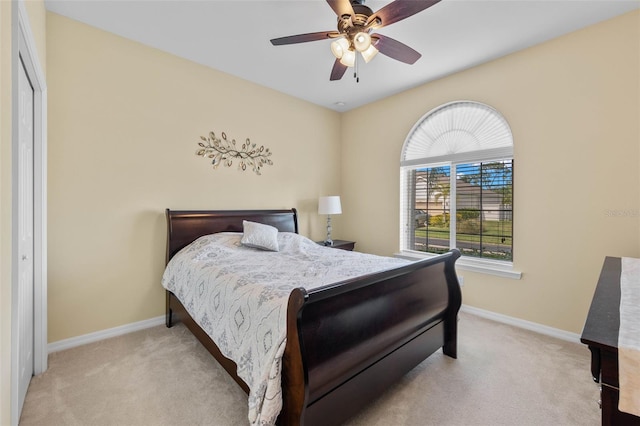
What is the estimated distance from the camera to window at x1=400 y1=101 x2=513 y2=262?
10.2ft

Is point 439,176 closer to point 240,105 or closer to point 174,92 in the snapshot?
point 240,105

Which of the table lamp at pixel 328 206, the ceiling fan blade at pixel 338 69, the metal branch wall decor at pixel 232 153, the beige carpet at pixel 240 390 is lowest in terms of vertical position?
the beige carpet at pixel 240 390

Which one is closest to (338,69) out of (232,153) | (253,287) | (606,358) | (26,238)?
(232,153)

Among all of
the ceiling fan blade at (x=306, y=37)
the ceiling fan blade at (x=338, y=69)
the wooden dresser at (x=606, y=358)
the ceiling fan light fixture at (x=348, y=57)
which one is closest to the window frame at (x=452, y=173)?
the ceiling fan blade at (x=338, y=69)

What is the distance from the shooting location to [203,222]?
3.07 meters

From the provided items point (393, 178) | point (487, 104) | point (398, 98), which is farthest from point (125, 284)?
point (487, 104)

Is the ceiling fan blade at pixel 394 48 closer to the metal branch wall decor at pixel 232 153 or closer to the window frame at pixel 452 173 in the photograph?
the window frame at pixel 452 173

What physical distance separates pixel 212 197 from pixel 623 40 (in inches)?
159

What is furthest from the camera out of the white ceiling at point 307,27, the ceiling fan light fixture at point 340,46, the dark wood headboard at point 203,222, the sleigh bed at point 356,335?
the dark wood headboard at point 203,222

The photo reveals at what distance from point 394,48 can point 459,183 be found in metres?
1.94

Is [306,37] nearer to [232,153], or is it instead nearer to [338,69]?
[338,69]

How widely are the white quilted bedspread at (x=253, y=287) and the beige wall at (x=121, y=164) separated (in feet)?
1.52

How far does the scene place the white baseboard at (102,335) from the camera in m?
2.41
